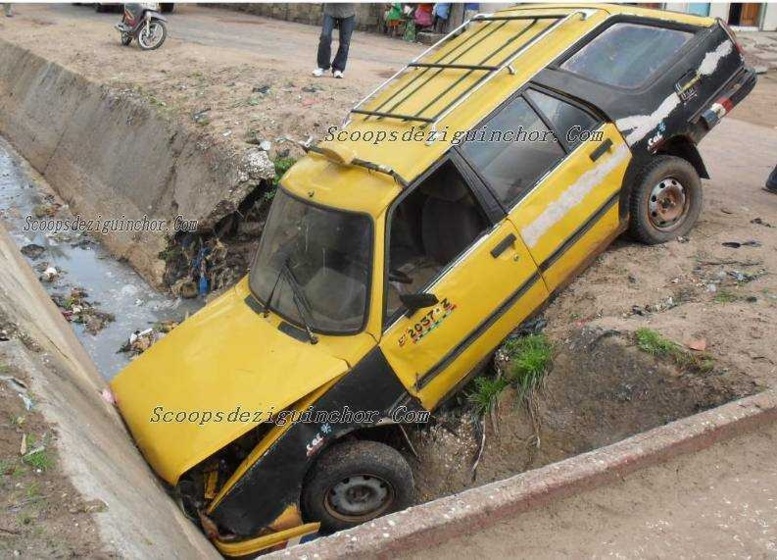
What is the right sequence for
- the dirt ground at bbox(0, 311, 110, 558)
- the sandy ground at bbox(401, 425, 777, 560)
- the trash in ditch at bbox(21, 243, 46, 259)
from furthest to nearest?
the trash in ditch at bbox(21, 243, 46, 259) → the sandy ground at bbox(401, 425, 777, 560) → the dirt ground at bbox(0, 311, 110, 558)

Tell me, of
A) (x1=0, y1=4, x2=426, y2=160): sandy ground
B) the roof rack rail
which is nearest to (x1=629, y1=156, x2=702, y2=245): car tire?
the roof rack rail

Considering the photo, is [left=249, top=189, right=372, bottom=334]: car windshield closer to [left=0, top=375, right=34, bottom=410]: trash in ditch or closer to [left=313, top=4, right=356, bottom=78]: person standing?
[left=0, top=375, right=34, bottom=410]: trash in ditch

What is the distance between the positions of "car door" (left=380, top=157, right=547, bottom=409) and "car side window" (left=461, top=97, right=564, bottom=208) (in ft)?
0.54

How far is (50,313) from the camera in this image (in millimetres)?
6621

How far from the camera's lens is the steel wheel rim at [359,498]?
468cm

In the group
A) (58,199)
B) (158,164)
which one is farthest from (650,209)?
(58,199)

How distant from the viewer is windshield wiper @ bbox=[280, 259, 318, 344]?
4.69m

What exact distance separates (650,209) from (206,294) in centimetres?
476

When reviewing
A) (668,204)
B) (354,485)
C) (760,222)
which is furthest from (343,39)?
(354,485)

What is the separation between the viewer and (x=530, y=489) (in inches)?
133

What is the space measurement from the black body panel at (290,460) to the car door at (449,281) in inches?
8.0

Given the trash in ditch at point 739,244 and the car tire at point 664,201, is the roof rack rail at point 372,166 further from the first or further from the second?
the trash in ditch at point 739,244

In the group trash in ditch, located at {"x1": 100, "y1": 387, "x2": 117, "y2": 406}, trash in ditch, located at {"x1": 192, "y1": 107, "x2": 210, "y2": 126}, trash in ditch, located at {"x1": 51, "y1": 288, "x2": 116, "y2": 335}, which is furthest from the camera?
trash in ditch, located at {"x1": 192, "y1": 107, "x2": 210, "y2": 126}

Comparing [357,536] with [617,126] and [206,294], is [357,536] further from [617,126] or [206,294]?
[206,294]
